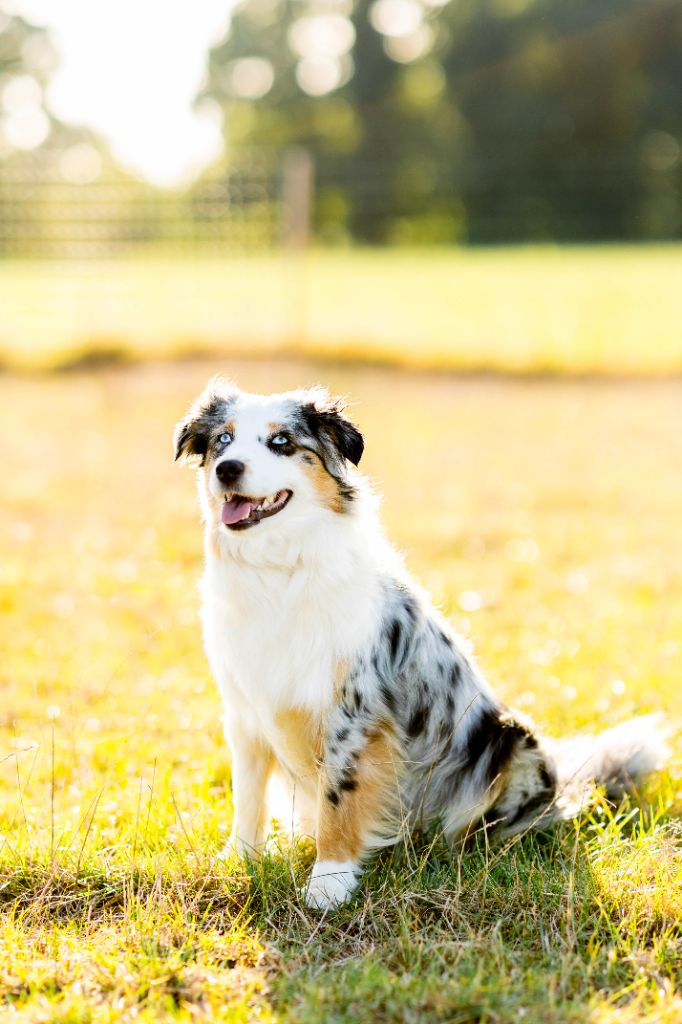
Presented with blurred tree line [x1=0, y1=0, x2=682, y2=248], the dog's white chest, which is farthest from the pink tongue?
blurred tree line [x1=0, y1=0, x2=682, y2=248]

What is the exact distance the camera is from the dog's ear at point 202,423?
10.0 ft

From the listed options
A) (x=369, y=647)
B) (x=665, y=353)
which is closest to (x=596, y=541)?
(x=369, y=647)

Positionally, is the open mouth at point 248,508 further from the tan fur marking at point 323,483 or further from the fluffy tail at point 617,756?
the fluffy tail at point 617,756

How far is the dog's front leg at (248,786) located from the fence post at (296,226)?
36.5ft

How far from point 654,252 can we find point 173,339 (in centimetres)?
1970

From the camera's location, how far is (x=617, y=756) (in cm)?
335

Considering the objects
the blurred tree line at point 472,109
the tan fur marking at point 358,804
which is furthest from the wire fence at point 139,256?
the blurred tree line at point 472,109

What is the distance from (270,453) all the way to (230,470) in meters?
0.16

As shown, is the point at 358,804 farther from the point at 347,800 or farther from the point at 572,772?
the point at 572,772

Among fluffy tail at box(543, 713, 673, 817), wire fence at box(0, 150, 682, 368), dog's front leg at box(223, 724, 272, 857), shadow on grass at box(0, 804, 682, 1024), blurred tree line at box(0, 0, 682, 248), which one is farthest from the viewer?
blurred tree line at box(0, 0, 682, 248)

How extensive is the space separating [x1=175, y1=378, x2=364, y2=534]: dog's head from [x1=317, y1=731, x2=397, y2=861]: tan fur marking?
0.70 meters

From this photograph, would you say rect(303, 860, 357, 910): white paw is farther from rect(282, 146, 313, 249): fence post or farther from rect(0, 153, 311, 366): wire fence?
rect(282, 146, 313, 249): fence post

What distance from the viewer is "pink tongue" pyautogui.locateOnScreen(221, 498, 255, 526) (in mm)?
2793

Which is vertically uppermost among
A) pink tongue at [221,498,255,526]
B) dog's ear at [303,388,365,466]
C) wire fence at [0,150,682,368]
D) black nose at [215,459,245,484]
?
wire fence at [0,150,682,368]
